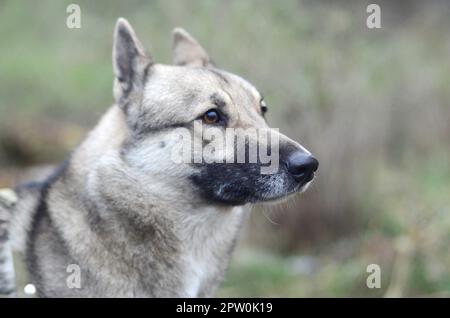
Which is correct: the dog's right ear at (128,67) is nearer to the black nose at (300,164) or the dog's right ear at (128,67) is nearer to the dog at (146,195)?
the dog at (146,195)

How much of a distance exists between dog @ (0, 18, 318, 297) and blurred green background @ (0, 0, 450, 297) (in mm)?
2209

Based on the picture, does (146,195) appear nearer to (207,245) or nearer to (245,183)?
(207,245)

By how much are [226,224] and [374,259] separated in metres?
3.00

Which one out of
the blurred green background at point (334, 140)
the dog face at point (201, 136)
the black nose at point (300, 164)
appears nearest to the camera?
the black nose at point (300, 164)

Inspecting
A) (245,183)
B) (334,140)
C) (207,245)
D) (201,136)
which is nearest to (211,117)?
(201,136)

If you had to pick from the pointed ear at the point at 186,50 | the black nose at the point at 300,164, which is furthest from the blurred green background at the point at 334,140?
the black nose at the point at 300,164

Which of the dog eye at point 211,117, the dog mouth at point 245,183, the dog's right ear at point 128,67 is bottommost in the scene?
the dog mouth at point 245,183

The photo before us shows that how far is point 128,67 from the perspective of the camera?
17.8 feet

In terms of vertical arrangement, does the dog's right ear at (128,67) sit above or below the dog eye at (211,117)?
above

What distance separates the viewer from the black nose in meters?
4.85

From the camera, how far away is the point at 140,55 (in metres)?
5.47

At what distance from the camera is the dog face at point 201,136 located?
4.98 m
